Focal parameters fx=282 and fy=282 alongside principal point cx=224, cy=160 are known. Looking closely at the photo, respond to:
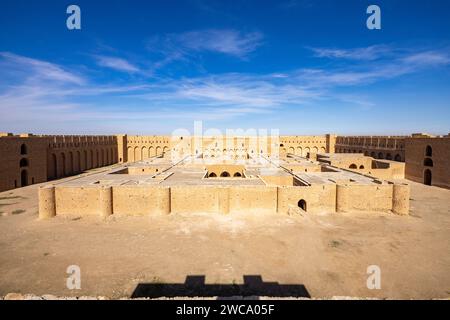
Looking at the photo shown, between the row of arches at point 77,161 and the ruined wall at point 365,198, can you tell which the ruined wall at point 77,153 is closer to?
the row of arches at point 77,161

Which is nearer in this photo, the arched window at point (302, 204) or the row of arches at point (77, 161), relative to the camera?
the arched window at point (302, 204)

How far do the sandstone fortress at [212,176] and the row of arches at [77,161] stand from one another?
0.47 feet

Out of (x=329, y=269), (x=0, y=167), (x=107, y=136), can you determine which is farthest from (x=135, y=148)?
(x=329, y=269)

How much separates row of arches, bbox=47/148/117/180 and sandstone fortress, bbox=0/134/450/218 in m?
0.14

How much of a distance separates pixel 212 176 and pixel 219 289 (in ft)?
72.7

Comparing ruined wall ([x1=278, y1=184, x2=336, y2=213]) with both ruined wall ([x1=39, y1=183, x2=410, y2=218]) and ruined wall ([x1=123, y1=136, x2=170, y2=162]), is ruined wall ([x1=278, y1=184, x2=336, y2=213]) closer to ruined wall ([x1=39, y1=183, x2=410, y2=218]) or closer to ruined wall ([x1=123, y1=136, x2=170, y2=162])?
ruined wall ([x1=39, y1=183, x2=410, y2=218])

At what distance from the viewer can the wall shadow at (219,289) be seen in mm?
10719

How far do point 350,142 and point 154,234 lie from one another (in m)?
47.7

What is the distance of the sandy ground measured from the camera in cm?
1152

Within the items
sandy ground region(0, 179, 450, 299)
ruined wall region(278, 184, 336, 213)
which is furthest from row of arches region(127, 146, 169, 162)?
ruined wall region(278, 184, 336, 213)

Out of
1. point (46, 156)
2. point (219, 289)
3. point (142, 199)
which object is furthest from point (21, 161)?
point (219, 289)

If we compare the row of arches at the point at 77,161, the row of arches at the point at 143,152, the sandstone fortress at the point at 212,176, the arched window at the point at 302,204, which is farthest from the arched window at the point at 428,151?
the row of arches at the point at 77,161

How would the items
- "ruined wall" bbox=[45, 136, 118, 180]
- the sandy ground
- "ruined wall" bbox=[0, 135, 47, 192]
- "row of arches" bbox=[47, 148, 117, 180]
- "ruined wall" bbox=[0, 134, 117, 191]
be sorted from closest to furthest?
the sandy ground → "ruined wall" bbox=[0, 135, 47, 192] → "ruined wall" bbox=[0, 134, 117, 191] → "ruined wall" bbox=[45, 136, 118, 180] → "row of arches" bbox=[47, 148, 117, 180]

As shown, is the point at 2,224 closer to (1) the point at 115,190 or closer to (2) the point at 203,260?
(1) the point at 115,190
